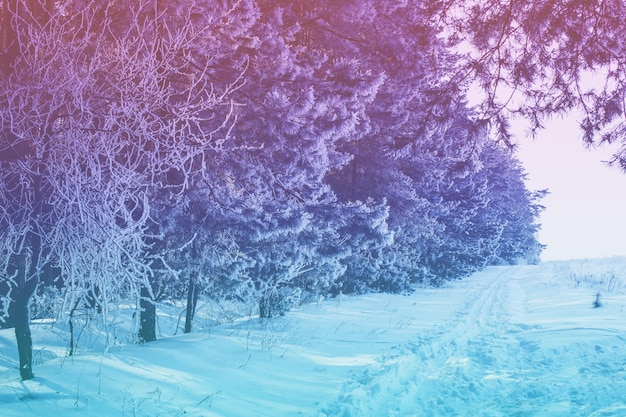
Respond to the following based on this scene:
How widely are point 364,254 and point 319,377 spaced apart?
8.76m

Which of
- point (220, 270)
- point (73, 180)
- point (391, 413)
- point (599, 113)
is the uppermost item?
point (599, 113)

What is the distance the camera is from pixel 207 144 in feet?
20.2

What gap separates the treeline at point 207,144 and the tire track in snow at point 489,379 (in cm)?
291

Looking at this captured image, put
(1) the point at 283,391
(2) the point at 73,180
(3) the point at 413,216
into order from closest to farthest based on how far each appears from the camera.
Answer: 1. (2) the point at 73,180
2. (1) the point at 283,391
3. (3) the point at 413,216

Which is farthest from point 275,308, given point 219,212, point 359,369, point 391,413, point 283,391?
point 391,413

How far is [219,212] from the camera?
9.40 meters

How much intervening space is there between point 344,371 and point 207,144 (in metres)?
3.72

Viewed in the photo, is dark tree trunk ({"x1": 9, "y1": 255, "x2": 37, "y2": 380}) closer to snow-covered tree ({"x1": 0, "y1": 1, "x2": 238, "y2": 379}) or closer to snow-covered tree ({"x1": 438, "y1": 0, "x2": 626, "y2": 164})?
snow-covered tree ({"x1": 0, "y1": 1, "x2": 238, "y2": 379})

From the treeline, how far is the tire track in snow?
2.91m

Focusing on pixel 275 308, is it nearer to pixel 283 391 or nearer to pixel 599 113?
pixel 283 391

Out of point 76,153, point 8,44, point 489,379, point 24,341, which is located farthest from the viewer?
point 489,379

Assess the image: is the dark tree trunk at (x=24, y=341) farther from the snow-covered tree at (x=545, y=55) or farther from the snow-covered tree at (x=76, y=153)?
the snow-covered tree at (x=545, y=55)

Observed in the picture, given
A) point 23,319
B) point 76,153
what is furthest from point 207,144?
point 23,319

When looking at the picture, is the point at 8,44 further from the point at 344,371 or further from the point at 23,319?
the point at 344,371
